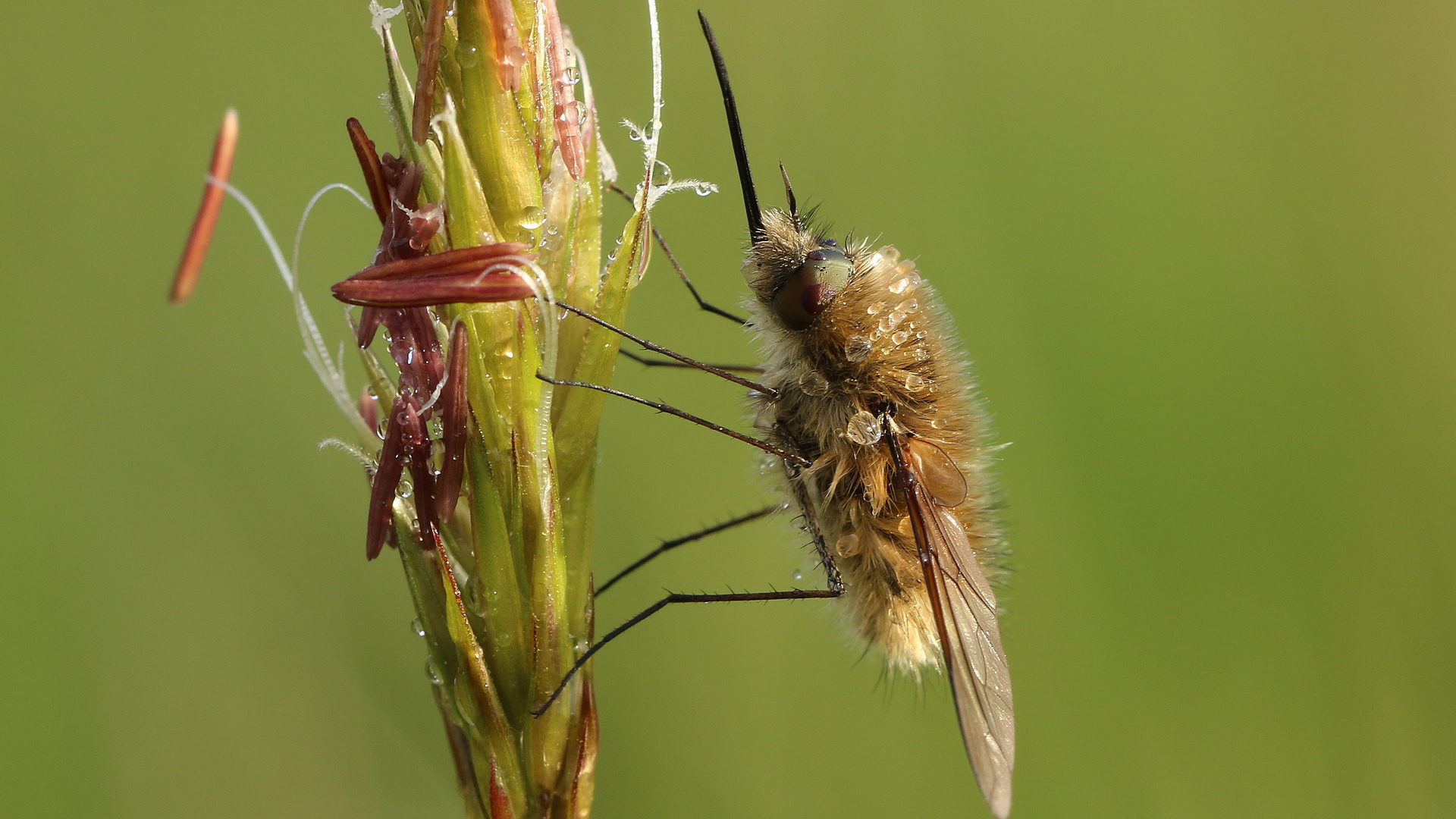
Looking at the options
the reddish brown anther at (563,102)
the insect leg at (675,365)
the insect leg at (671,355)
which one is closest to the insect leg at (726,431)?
the insect leg at (671,355)

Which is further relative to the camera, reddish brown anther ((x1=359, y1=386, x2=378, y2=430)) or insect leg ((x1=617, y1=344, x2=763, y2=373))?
Answer: insect leg ((x1=617, y1=344, x2=763, y2=373))

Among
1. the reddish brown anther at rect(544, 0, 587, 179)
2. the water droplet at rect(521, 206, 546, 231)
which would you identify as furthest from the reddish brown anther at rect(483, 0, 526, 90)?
the water droplet at rect(521, 206, 546, 231)

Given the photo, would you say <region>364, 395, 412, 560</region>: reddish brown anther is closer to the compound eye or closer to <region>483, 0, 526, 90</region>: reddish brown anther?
<region>483, 0, 526, 90</region>: reddish brown anther

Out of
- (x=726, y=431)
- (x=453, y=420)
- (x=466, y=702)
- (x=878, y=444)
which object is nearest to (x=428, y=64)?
(x=453, y=420)

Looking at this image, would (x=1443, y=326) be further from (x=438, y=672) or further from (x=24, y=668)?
(x=24, y=668)

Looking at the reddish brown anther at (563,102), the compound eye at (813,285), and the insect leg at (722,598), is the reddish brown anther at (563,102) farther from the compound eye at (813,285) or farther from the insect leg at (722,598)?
the insect leg at (722,598)

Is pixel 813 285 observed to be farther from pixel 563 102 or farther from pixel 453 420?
pixel 453 420
